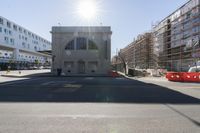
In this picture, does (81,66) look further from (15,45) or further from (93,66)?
(15,45)

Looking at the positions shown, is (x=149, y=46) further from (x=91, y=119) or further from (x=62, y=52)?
(x=91, y=119)

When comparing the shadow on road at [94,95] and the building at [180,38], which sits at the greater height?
the building at [180,38]

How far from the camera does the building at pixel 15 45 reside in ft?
283

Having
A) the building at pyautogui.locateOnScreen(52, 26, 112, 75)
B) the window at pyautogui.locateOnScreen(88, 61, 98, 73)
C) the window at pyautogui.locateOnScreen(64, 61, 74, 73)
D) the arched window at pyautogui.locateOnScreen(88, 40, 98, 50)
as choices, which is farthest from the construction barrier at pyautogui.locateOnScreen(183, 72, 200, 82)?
the window at pyautogui.locateOnScreen(64, 61, 74, 73)

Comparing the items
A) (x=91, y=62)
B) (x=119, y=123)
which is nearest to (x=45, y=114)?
(x=119, y=123)

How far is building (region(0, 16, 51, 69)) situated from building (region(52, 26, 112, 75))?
115 ft

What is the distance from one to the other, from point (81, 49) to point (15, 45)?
52.0 metres

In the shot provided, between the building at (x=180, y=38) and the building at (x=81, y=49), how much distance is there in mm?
18737

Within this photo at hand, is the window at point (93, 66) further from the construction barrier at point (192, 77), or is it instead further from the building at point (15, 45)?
the building at point (15, 45)

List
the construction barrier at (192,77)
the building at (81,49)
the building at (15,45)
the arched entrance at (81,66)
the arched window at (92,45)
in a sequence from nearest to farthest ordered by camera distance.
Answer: the construction barrier at (192,77) → the building at (81,49) → the arched entrance at (81,66) → the arched window at (92,45) → the building at (15,45)

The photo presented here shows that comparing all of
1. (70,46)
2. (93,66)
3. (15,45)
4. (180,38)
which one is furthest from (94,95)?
(15,45)

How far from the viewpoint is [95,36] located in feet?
168

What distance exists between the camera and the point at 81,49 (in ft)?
168

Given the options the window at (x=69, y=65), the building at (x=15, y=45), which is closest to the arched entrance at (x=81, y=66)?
the window at (x=69, y=65)
